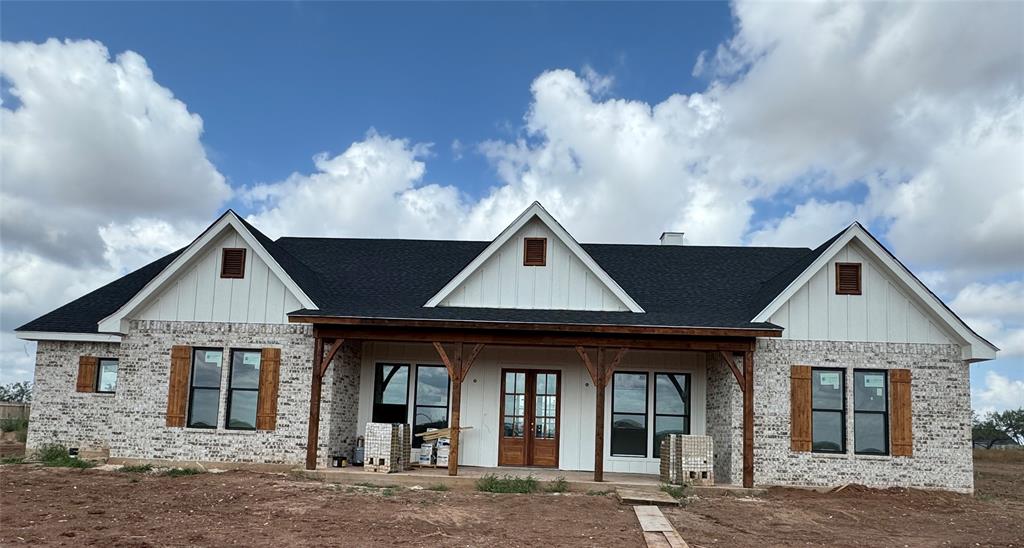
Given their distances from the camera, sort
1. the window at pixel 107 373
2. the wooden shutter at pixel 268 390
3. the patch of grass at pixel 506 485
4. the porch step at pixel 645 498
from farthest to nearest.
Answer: the window at pixel 107 373
the wooden shutter at pixel 268 390
the patch of grass at pixel 506 485
the porch step at pixel 645 498

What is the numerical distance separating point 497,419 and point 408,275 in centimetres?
413

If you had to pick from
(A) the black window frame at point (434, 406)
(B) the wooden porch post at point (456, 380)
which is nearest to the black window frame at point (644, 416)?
(A) the black window frame at point (434, 406)

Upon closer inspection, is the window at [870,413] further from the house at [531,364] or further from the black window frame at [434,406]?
the black window frame at [434,406]

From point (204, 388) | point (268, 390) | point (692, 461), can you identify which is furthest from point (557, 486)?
point (204, 388)

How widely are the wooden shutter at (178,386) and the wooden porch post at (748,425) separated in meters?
10.8

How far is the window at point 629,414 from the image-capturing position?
56.0 feet

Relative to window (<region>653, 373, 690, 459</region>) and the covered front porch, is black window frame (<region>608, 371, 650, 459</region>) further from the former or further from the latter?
window (<region>653, 373, 690, 459</region>)

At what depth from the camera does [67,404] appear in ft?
57.7

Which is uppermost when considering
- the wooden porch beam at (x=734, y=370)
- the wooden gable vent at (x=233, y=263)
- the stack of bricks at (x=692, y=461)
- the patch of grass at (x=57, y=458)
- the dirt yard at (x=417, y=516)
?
the wooden gable vent at (x=233, y=263)

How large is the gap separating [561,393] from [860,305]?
6211mm

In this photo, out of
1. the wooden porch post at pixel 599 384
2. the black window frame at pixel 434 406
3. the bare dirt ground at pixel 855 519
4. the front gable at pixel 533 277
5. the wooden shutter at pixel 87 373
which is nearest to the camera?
the bare dirt ground at pixel 855 519

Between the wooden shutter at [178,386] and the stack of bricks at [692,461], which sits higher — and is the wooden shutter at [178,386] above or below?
above

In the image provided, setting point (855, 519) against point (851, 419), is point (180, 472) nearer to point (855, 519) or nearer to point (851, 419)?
point (855, 519)

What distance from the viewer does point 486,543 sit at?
9805mm
